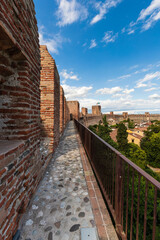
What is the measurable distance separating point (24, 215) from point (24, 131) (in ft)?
4.22

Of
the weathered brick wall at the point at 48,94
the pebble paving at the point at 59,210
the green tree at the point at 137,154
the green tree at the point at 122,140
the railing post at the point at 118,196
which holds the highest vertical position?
the weathered brick wall at the point at 48,94

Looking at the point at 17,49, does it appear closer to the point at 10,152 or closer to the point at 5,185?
the point at 10,152

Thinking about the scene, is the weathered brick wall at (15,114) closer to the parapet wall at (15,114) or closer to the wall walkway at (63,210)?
the parapet wall at (15,114)

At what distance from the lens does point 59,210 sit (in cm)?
184

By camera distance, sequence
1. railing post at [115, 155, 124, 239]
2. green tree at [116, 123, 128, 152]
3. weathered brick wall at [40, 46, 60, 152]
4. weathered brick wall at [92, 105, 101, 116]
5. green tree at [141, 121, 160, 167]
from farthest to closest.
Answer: weathered brick wall at [92, 105, 101, 116]
green tree at [116, 123, 128, 152]
green tree at [141, 121, 160, 167]
weathered brick wall at [40, 46, 60, 152]
railing post at [115, 155, 124, 239]

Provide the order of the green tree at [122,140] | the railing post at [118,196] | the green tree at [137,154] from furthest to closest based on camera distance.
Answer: the green tree at [122,140]
the green tree at [137,154]
the railing post at [118,196]

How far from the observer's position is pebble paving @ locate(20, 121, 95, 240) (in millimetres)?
1506

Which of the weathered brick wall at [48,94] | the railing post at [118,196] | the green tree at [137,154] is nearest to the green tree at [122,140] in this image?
the green tree at [137,154]

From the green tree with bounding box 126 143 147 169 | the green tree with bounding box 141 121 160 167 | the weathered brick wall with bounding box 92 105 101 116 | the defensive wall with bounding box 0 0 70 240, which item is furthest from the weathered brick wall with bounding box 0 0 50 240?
the weathered brick wall with bounding box 92 105 101 116

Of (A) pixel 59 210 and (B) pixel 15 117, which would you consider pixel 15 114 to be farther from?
(A) pixel 59 210

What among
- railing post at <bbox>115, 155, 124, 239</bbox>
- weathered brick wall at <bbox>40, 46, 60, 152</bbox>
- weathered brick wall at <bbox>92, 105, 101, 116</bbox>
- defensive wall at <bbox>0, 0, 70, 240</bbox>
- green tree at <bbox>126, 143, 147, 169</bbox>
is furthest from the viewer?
weathered brick wall at <bbox>92, 105, 101, 116</bbox>

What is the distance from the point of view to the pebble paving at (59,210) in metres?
1.51

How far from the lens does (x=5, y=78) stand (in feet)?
5.90

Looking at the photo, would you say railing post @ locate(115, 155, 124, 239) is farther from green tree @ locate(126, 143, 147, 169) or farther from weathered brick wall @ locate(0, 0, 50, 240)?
green tree @ locate(126, 143, 147, 169)
